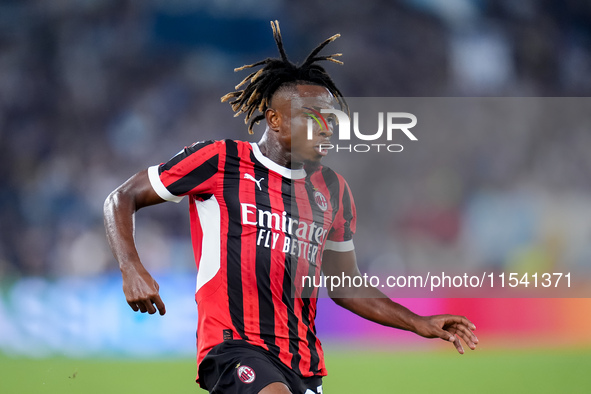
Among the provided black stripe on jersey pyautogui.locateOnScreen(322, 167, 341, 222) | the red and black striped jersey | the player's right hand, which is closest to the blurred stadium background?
black stripe on jersey pyautogui.locateOnScreen(322, 167, 341, 222)

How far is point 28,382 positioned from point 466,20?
8.46 metres

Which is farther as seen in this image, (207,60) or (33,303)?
(207,60)

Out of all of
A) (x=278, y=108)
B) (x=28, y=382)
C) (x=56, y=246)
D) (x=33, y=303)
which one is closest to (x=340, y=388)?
(x=28, y=382)

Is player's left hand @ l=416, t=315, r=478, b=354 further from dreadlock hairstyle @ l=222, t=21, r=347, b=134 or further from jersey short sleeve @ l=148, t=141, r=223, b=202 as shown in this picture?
dreadlock hairstyle @ l=222, t=21, r=347, b=134

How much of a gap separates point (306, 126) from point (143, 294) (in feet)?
4.00

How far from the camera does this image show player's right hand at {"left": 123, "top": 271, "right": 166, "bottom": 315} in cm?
270

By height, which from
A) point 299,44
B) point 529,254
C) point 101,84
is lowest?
point 529,254

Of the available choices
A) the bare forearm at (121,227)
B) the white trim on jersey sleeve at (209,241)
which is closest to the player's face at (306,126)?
the white trim on jersey sleeve at (209,241)

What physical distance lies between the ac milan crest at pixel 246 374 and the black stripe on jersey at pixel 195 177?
0.87 metres

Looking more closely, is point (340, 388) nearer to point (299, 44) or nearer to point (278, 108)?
point (278, 108)

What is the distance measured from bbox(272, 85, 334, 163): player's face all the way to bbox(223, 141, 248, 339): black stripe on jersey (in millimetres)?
290

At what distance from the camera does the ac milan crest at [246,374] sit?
2793 millimetres

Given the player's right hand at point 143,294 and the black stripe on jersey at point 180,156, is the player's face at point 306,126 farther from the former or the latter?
the player's right hand at point 143,294

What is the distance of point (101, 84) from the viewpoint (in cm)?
1078
